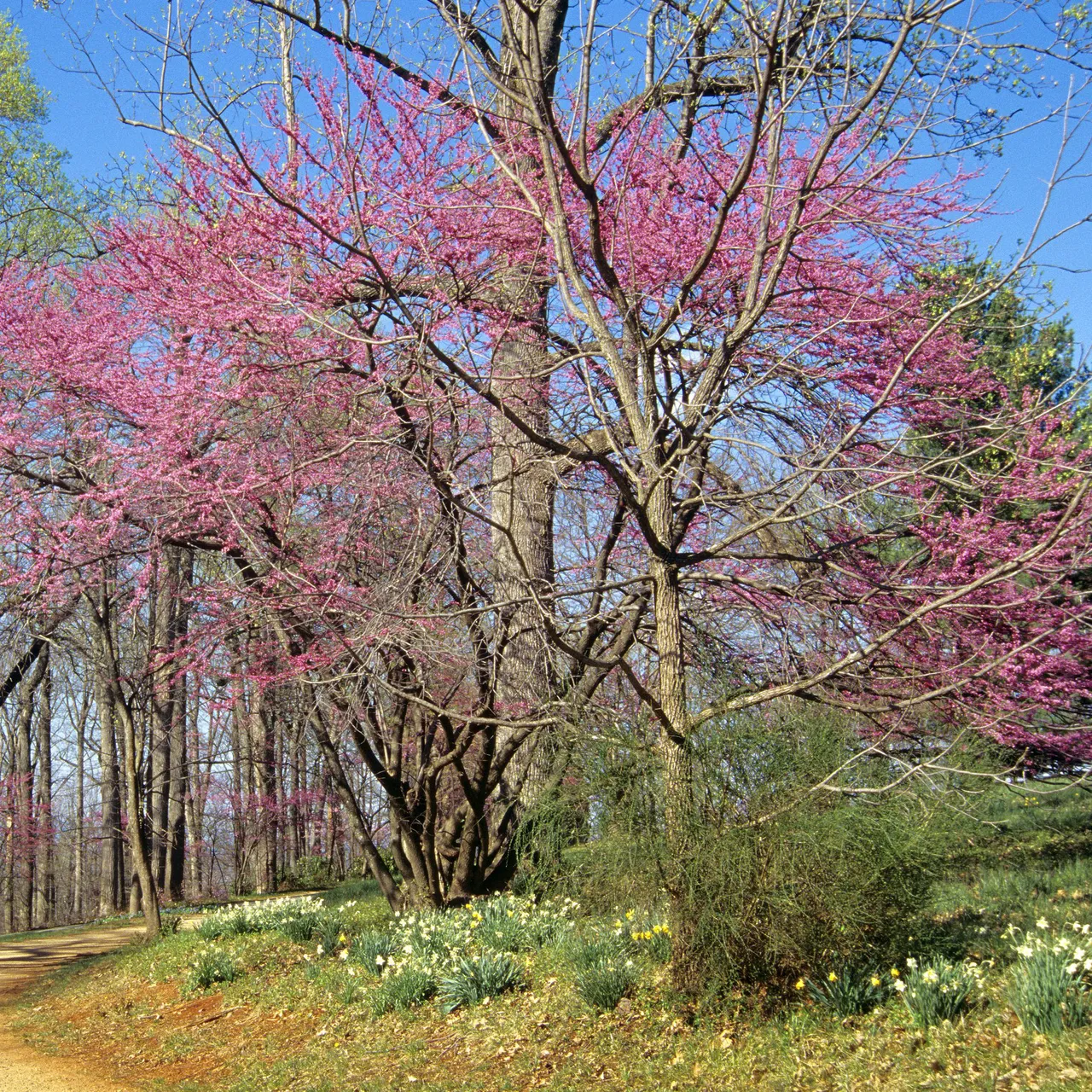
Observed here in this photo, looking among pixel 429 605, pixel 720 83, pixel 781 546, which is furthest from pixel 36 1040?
pixel 720 83

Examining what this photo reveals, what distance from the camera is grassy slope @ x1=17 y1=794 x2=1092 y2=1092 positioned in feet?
13.4

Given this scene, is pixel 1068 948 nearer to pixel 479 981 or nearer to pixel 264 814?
pixel 479 981

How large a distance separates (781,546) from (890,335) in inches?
66.8

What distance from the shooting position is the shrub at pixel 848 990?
4.53 metres

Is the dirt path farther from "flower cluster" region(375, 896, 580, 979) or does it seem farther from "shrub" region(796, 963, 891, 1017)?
"shrub" region(796, 963, 891, 1017)

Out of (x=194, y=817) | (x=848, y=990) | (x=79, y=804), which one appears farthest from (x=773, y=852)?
(x=79, y=804)

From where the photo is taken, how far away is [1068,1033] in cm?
384

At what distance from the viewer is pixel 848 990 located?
4527 mm

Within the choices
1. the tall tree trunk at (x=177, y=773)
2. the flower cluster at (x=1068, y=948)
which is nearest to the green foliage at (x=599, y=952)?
the flower cluster at (x=1068, y=948)

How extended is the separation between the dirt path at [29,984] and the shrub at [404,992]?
1.49m

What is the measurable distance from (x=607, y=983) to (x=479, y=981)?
3.41ft

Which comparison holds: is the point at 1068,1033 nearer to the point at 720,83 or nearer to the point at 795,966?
the point at 795,966

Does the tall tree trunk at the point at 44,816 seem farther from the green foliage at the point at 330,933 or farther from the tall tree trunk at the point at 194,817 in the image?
the green foliage at the point at 330,933

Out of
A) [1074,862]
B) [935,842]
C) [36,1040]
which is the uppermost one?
[935,842]
